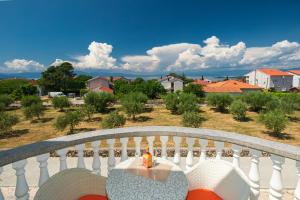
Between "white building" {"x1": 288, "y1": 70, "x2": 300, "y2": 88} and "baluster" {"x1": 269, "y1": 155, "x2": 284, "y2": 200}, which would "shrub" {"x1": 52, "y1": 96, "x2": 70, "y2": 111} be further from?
"white building" {"x1": 288, "y1": 70, "x2": 300, "y2": 88}

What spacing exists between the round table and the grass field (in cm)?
1337

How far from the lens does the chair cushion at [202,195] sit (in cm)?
189

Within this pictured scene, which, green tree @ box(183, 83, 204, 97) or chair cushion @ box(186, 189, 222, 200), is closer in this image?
chair cushion @ box(186, 189, 222, 200)

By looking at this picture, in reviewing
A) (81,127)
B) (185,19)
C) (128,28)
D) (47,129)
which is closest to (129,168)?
(81,127)

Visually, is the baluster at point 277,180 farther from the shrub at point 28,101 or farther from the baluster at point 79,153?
the shrub at point 28,101

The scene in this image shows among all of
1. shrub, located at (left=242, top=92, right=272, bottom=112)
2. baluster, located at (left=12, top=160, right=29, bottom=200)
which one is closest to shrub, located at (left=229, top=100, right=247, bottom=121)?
shrub, located at (left=242, top=92, right=272, bottom=112)

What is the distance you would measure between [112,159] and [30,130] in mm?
16931

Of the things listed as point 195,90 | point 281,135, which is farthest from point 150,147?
point 195,90

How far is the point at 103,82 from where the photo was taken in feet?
182

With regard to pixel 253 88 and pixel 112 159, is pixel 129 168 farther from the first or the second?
pixel 253 88

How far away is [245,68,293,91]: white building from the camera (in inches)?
1901

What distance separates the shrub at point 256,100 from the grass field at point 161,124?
1.30 m

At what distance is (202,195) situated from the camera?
6.31ft

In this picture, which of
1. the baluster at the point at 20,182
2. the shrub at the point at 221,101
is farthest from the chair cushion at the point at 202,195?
the shrub at the point at 221,101
